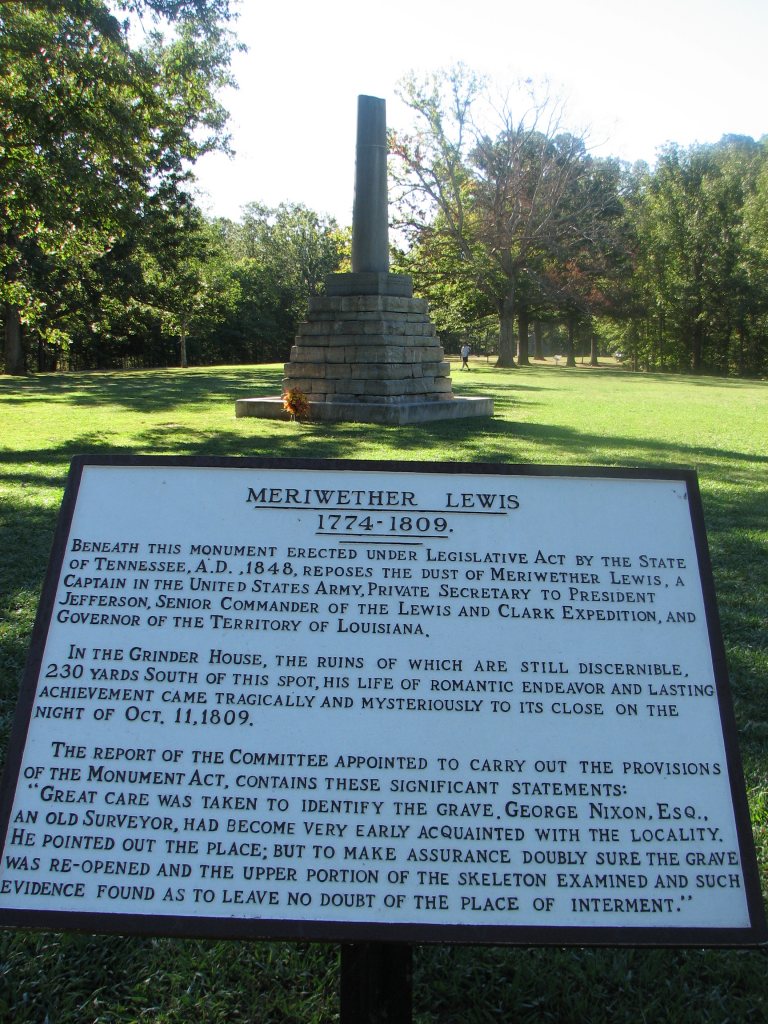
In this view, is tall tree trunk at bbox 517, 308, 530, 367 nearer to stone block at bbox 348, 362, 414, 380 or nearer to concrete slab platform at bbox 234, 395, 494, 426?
concrete slab platform at bbox 234, 395, 494, 426

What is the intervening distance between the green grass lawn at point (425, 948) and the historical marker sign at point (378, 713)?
28 cm

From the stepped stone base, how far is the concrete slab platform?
0.05 feet

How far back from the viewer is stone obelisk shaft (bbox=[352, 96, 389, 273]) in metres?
14.6

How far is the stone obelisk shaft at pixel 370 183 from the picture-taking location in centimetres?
1455

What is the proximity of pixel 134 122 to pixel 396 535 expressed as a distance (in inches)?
611

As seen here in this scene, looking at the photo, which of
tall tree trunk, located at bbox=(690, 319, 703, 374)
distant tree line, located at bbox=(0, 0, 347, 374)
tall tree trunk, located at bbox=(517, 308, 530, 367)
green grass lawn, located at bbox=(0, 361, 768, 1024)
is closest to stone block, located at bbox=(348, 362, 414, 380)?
green grass lawn, located at bbox=(0, 361, 768, 1024)

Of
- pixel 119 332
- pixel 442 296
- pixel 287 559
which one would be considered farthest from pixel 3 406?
pixel 442 296

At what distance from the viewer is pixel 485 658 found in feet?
7.02

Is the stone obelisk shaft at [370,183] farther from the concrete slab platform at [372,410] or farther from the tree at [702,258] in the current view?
the tree at [702,258]

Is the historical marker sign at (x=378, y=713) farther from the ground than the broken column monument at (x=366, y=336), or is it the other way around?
the broken column monument at (x=366, y=336)

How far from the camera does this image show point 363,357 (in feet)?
48.2

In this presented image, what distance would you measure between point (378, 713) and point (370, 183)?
1376cm

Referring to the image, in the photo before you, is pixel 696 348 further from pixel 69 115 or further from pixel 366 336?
pixel 69 115

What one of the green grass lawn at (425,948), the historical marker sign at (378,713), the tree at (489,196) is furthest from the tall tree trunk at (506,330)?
the historical marker sign at (378,713)
